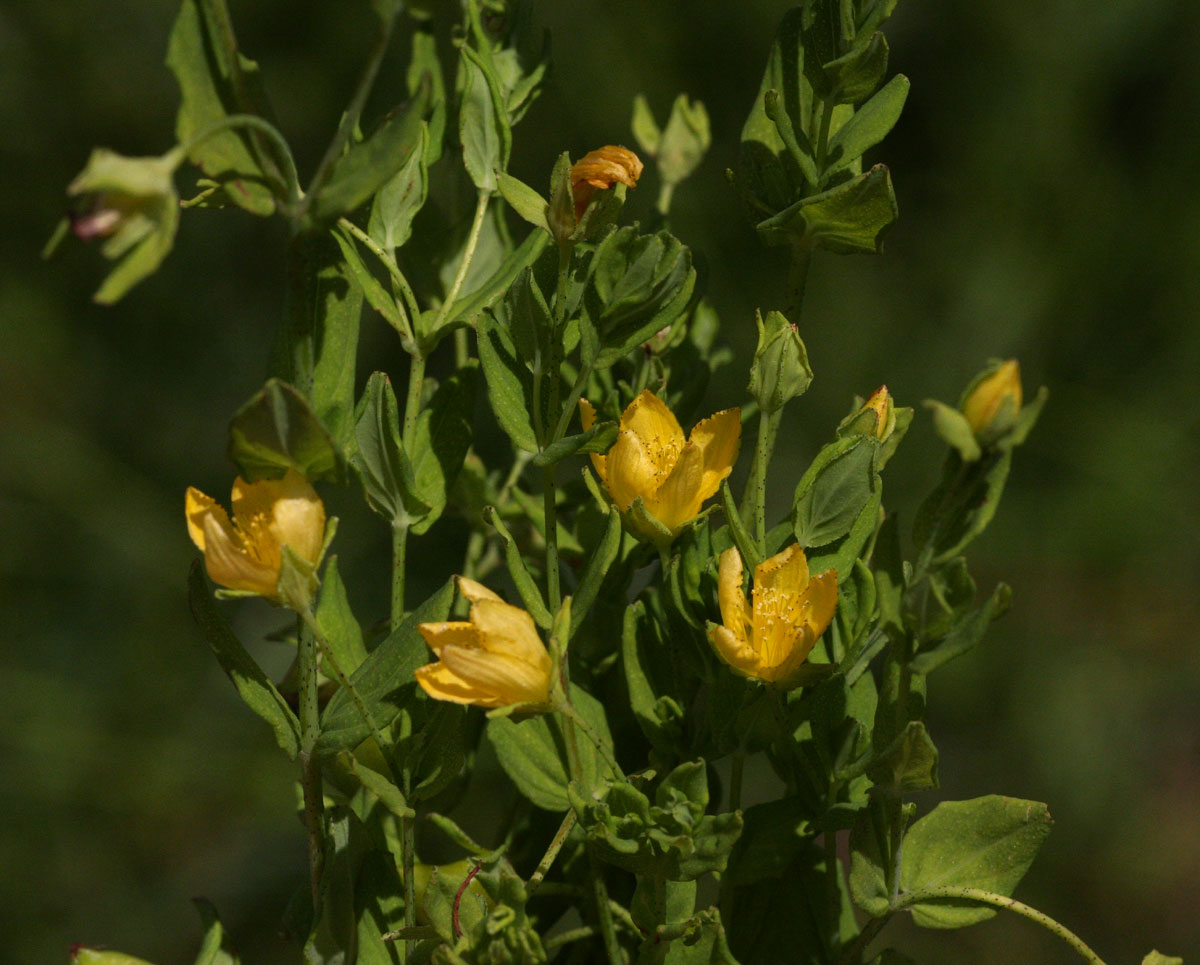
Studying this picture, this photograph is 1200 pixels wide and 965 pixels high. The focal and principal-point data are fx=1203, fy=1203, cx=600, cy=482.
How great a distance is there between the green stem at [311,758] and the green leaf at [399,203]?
0.18 meters

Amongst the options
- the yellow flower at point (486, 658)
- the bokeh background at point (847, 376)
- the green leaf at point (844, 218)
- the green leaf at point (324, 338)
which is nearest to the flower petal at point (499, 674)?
the yellow flower at point (486, 658)

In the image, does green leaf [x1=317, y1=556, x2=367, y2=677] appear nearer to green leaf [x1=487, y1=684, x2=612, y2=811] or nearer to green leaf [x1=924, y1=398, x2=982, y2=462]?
green leaf [x1=487, y1=684, x2=612, y2=811]

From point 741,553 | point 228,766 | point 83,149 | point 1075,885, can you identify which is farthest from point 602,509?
point 83,149

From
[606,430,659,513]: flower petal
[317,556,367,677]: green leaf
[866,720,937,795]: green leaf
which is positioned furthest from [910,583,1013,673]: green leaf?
[317,556,367,677]: green leaf

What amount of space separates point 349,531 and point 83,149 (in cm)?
84

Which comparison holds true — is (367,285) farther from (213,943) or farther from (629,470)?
(213,943)

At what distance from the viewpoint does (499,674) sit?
1.43ft

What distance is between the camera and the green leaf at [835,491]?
0.47 m

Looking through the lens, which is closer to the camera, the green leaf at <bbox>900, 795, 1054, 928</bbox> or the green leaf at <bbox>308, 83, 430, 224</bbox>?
the green leaf at <bbox>308, 83, 430, 224</bbox>

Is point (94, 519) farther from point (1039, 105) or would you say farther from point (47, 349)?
point (1039, 105)

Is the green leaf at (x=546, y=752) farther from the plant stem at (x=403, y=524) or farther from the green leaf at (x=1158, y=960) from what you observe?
the green leaf at (x=1158, y=960)

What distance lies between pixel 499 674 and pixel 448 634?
26 mm

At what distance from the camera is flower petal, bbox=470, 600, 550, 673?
1.43 ft

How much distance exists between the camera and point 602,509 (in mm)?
515
